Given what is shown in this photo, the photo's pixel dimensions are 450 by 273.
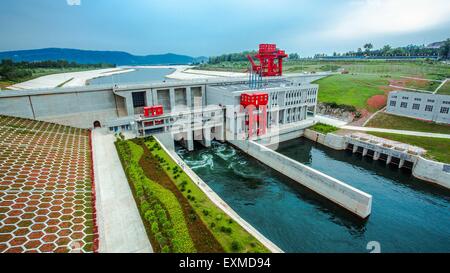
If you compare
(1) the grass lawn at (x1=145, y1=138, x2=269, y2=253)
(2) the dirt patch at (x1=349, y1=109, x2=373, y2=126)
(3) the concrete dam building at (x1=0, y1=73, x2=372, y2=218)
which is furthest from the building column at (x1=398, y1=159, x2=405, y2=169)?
(1) the grass lawn at (x1=145, y1=138, x2=269, y2=253)

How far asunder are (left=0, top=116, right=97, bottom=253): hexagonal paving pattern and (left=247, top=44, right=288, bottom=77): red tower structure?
52566 millimetres

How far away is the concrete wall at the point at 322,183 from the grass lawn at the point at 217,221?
15999 mm

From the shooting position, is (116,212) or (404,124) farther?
(404,124)

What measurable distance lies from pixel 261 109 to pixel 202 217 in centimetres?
3274

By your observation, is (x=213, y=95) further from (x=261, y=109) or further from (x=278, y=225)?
(x=278, y=225)

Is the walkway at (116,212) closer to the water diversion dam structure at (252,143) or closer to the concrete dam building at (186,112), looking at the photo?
the water diversion dam structure at (252,143)

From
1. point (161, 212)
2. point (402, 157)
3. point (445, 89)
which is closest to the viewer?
point (161, 212)

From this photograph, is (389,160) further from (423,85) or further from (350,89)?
(423,85)

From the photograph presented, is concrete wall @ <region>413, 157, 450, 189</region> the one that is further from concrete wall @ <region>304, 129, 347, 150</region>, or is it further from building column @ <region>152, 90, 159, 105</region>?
building column @ <region>152, 90, 159, 105</region>

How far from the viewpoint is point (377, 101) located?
213 feet

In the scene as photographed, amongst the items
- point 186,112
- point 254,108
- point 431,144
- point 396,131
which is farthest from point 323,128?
point 186,112

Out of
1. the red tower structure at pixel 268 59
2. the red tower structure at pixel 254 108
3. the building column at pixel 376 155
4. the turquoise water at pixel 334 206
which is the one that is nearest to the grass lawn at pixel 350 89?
the red tower structure at pixel 268 59

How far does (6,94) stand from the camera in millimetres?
40469

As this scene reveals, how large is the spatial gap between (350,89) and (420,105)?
24.3 m
